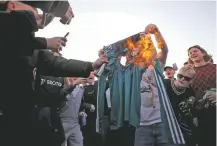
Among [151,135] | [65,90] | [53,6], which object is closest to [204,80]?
[151,135]

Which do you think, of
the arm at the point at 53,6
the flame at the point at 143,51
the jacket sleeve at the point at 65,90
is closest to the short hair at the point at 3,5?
the arm at the point at 53,6

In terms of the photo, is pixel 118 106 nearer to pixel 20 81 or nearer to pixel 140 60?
pixel 140 60

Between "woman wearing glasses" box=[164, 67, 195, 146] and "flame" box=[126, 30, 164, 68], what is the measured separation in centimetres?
47

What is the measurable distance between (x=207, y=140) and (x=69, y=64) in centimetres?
231

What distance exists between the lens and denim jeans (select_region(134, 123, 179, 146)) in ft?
11.6

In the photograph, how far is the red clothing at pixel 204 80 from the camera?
144 inches

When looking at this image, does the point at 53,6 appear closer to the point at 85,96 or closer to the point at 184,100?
the point at 184,100

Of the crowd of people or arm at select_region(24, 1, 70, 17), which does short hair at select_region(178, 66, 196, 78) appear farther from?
arm at select_region(24, 1, 70, 17)

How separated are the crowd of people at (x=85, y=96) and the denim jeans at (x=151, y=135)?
0.01 meters

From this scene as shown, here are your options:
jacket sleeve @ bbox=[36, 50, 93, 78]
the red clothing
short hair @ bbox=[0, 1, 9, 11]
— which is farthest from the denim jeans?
short hair @ bbox=[0, 1, 9, 11]

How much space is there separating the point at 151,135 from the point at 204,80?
1087 millimetres

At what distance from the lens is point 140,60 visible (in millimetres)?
4086

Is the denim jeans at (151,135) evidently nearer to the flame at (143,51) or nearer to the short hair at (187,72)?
the short hair at (187,72)

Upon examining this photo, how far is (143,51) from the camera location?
400 cm
